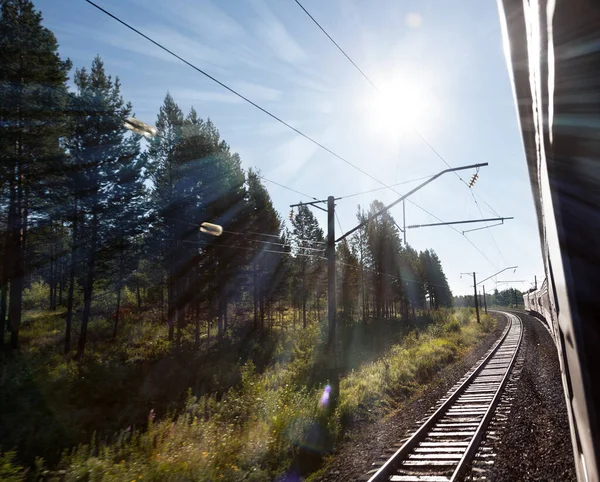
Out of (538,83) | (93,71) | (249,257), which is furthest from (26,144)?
(538,83)

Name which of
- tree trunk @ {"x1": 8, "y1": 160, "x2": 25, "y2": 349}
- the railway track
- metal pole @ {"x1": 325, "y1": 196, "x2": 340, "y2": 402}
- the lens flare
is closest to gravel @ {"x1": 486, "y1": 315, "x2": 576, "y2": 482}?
the railway track

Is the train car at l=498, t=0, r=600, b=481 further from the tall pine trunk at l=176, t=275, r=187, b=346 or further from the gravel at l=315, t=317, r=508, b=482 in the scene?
the tall pine trunk at l=176, t=275, r=187, b=346

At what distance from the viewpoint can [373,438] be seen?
30.2 ft

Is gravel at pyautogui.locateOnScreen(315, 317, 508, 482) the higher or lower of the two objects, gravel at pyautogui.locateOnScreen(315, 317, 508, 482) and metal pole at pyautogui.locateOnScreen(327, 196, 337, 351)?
the lower

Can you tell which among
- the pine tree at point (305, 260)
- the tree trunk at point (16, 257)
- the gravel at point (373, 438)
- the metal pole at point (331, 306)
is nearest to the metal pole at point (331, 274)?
the metal pole at point (331, 306)

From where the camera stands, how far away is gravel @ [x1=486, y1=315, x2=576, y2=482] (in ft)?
21.4

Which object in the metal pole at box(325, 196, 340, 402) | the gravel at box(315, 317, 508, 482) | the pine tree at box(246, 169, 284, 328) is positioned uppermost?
the pine tree at box(246, 169, 284, 328)

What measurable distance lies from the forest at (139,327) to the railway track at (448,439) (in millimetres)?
2014

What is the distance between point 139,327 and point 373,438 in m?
27.4

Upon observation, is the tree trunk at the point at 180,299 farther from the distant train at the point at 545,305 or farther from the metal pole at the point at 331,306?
the distant train at the point at 545,305

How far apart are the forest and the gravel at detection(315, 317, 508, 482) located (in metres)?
0.60

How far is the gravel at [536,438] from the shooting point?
21.4 ft

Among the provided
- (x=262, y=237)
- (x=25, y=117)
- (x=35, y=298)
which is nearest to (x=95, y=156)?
(x=25, y=117)

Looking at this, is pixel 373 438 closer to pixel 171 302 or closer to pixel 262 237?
pixel 171 302
